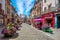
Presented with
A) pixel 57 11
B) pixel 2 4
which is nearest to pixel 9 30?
pixel 57 11

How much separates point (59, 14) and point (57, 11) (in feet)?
2.74

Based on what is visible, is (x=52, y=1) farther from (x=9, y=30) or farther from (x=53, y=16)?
(x=9, y=30)

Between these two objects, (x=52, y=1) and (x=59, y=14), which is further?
(x=52, y=1)

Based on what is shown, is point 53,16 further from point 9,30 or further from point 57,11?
point 9,30

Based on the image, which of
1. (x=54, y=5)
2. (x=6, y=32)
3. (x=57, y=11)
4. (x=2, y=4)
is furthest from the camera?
(x=2, y=4)

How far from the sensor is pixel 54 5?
33.6m

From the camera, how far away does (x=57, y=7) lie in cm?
3156

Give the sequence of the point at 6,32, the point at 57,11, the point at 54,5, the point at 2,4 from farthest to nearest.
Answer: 1. the point at 2,4
2. the point at 54,5
3. the point at 57,11
4. the point at 6,32

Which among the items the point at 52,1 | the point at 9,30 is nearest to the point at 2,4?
the point at 52,1

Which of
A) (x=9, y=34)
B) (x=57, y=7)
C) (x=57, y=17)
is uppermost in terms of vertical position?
(x=57, y=7)

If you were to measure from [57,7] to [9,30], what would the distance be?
17015mm

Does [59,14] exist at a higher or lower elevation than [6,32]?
higher

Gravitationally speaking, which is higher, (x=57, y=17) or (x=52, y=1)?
(x=52, y=1)

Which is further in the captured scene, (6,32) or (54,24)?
(54,24)
